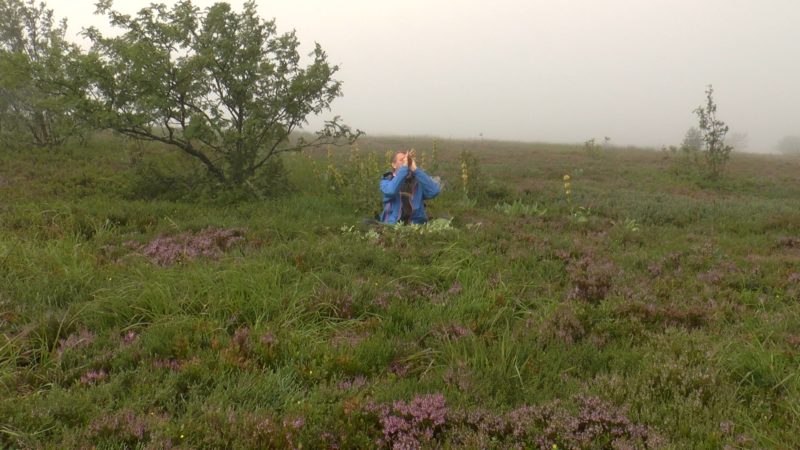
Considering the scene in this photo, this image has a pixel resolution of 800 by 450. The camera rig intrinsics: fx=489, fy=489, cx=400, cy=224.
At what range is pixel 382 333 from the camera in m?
4.66

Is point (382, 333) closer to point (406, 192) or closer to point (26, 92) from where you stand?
point (406, 192)

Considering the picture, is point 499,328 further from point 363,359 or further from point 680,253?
point 680,253

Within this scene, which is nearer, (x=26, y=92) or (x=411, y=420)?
(x=411, y=420)

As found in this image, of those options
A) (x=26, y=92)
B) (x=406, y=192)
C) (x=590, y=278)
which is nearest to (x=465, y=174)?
(x=406, y=192)

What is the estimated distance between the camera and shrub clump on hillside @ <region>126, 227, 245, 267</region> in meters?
6.99

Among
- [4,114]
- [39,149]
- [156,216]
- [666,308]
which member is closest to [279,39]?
[156,216]

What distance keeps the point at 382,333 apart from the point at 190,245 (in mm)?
4296

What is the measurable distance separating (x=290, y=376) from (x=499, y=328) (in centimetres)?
217

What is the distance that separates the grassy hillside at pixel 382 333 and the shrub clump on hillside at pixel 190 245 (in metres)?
0.05

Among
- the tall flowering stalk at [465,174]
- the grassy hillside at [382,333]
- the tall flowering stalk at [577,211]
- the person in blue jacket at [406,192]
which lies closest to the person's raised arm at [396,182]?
the person in blue jacket at [406,192]

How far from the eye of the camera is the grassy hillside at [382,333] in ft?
10.5

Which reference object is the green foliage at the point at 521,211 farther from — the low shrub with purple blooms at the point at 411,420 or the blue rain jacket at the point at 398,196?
the low shrub with purple blooms at the point at 411,420

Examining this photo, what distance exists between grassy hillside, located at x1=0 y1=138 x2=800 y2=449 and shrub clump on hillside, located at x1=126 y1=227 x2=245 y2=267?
0.05m

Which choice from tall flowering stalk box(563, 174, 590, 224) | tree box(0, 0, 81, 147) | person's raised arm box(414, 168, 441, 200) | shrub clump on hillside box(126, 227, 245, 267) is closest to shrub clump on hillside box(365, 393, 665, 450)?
shrub clump on hillside box(126, 227, 245, 267)
